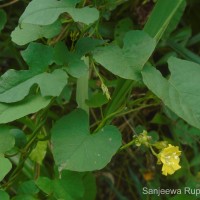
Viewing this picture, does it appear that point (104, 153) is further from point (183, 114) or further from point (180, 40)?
point (180, 40)

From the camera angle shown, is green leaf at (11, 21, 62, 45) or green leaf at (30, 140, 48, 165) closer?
green leaf at (11, 21, 62, 45)

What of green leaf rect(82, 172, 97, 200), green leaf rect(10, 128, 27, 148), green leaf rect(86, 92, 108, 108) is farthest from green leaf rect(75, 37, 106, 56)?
green leaf rect(82, 172, 97, 200)

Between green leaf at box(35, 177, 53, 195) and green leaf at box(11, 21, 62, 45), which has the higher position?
green leaf at box(11, 21, 62, 45)

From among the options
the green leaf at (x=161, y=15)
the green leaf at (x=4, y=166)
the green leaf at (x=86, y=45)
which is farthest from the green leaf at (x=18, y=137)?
the green leaf at (x=161, y=15)

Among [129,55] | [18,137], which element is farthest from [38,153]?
[129,55]

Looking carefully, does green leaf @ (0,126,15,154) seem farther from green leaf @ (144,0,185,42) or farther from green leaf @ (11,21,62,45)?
green leaf @ (144,0,185,42)
